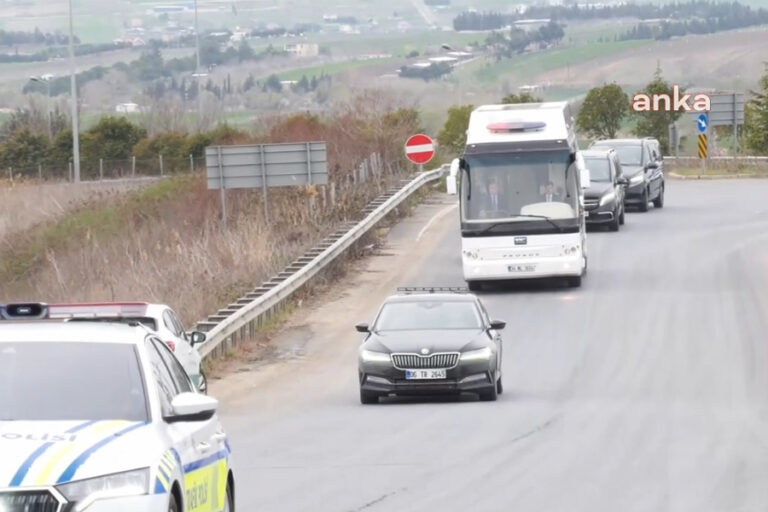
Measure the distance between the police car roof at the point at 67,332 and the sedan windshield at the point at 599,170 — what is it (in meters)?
34.0

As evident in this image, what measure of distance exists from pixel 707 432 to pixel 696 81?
120911 mm

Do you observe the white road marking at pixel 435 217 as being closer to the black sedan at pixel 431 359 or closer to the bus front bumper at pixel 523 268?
the bus front bumper at pixel 523 268

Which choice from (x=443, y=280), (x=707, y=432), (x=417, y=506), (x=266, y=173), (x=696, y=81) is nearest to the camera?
(x=417, y=506)

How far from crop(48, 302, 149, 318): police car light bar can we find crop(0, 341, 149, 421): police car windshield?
161 inches

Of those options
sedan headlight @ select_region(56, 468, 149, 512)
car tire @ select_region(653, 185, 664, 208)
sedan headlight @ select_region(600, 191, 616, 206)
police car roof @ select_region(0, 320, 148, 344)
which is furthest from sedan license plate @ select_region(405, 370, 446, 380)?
car tire @ select_region(653, 185, 664, 208)

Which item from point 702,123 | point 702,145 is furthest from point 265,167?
point 702,123

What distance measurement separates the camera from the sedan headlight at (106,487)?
821 cm

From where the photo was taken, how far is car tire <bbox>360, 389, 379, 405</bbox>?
22875mm

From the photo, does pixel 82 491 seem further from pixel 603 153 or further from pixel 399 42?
pixel 399 42

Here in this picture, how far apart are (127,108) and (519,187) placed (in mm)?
104975

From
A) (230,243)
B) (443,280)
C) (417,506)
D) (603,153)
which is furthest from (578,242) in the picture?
(417,506)

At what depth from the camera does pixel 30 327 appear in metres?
9.86

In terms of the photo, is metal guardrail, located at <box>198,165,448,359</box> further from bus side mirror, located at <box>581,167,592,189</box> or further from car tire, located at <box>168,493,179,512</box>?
car tire, located at <box>168,493,179,512</box>

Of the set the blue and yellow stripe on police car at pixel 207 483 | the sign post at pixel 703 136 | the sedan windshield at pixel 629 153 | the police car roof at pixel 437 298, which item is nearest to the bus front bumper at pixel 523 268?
the police car roof at pixel 437 298
